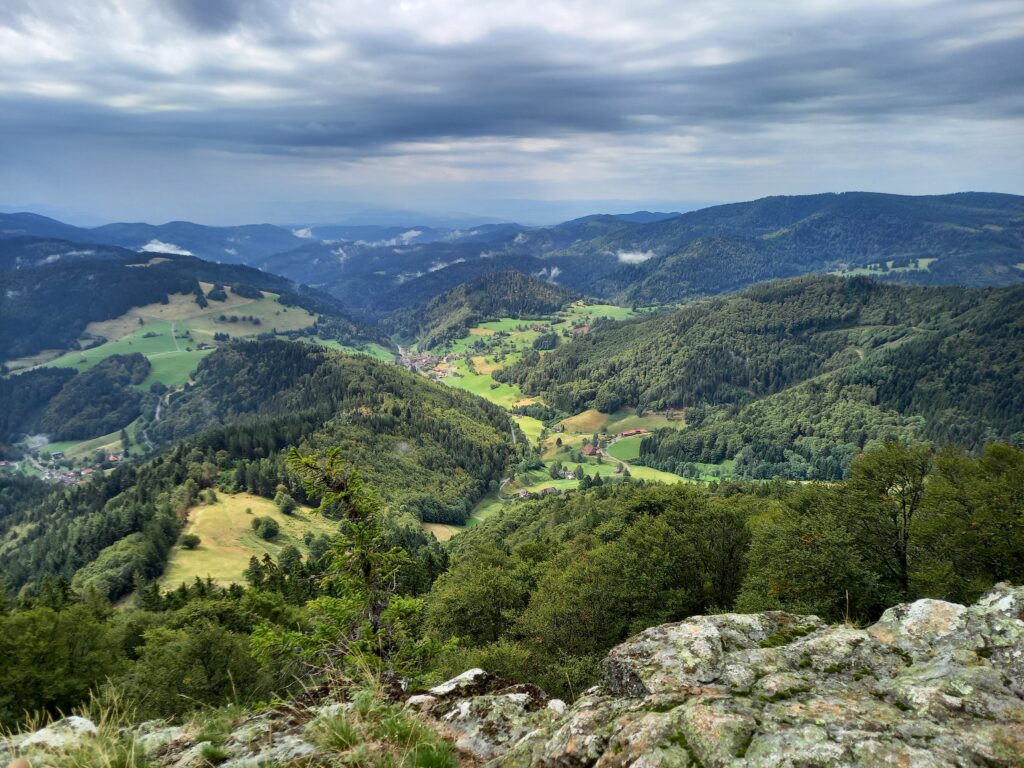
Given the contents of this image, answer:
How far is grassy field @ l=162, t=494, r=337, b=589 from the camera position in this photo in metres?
114

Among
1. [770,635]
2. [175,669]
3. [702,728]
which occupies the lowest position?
[175,669]

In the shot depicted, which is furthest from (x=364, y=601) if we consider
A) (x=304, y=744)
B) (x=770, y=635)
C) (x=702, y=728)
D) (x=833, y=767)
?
(x=833, y=767)

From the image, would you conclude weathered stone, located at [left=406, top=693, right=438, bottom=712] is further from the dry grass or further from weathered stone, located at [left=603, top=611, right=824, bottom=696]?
the dry grass

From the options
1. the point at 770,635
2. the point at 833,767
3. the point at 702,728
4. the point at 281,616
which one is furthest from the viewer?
the point at 281,616

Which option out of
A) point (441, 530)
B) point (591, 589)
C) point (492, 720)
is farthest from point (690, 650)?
point (441, 530)

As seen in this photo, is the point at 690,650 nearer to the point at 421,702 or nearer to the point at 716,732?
the point at 716,732

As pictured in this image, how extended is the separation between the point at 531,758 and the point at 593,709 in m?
1.60

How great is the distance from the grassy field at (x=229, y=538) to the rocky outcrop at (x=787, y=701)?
103 meters

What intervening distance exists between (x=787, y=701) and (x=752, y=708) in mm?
1150

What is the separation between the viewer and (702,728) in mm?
9266

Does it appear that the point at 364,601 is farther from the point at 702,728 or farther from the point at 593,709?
the point at 702,728

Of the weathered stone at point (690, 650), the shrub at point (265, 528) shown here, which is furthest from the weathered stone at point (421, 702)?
the shrub at point (265, 528)

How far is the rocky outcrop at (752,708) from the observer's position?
28.9ft

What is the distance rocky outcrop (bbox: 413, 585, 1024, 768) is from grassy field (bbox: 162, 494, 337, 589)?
103 m
